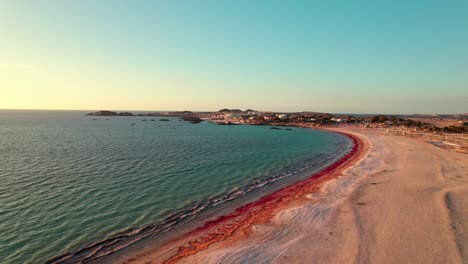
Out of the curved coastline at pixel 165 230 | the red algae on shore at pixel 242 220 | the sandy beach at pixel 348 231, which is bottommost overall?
the curved coastline at pixel 165 230

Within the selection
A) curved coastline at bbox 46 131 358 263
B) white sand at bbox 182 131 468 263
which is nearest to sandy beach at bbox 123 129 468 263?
white sand at bbox 182 131 468 263

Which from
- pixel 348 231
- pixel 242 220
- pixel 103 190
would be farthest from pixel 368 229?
Result: pixel 103 190

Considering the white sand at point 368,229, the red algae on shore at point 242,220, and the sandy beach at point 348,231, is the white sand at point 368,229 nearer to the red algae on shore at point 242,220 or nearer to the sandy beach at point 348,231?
the sandy beach at point 348,231

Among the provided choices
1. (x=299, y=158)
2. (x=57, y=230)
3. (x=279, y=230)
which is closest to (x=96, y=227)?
(x=57, y=230)

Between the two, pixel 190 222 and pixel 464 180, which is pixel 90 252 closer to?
pixel 190 222

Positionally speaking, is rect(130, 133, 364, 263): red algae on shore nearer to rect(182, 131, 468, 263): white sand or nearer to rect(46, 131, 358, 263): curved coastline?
rect(46, 131, 358, 263): curved coastline

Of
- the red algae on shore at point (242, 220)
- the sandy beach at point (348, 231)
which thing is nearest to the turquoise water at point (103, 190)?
the red algae on shore at point (242, 220)
